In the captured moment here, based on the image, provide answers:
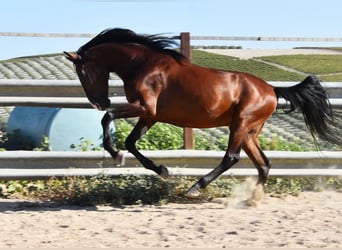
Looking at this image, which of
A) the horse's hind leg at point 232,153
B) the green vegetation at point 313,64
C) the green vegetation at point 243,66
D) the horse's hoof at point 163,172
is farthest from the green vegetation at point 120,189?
the green vegetation at point 313,64

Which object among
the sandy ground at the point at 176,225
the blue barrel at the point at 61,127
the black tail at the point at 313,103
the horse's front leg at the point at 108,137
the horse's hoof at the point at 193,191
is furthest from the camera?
the blue barrel at the point at 61,127

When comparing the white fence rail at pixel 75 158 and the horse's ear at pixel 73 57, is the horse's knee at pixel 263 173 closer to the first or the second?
the white fence rail at pixel 75 158

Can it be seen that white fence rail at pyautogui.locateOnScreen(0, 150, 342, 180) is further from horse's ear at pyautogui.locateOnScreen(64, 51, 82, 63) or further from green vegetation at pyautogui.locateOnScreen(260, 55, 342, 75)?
green vegetation at pyautogui.locateOnScreen(260, 55, 342, 75)

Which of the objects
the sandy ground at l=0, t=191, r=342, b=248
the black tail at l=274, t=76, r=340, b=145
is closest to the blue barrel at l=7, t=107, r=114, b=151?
the sandy ground at l=0, t=191, r=342, b=248

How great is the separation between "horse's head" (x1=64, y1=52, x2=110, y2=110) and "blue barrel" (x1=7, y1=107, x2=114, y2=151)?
2.79 ft

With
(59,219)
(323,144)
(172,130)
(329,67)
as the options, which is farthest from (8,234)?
(329,67)

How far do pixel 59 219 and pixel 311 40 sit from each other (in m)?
4.18

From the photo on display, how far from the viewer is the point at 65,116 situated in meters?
8.23

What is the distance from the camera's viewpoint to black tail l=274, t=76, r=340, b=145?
796cm

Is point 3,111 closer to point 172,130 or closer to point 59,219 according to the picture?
point 172,130

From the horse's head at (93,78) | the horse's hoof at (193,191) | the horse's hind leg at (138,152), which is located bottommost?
the horse's hoof at (193,191)

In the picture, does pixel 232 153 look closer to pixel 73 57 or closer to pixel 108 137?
pixel 108 137

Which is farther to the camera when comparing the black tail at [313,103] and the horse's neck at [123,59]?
the black tail at [313,103]

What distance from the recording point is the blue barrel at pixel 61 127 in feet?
26.8
